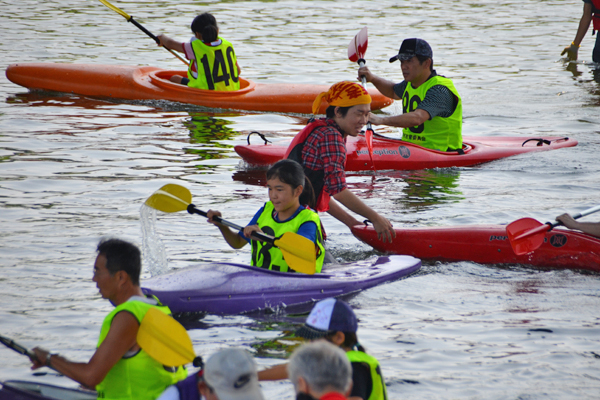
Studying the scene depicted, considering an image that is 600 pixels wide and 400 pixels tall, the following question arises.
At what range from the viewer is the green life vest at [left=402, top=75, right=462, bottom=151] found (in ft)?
22.2

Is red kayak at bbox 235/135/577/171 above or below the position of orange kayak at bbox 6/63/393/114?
below

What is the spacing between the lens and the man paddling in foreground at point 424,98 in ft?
21.6

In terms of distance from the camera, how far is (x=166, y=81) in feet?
31.3

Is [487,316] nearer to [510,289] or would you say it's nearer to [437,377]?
[510,289]

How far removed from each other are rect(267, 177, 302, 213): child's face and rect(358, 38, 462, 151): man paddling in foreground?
8.68 ft

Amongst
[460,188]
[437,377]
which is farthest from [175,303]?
[460,188]

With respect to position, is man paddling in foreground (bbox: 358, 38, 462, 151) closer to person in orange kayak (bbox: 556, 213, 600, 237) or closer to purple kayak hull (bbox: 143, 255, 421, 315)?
person in orange kayak (bbox: 556, 213, 600, 237)

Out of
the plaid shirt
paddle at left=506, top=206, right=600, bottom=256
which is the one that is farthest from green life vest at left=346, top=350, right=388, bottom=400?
paddle at left=506, top=206, right=600, bottom=256

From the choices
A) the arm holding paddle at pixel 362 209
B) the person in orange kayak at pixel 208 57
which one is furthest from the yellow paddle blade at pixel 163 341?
the person in orange kayak at pixel 208 57

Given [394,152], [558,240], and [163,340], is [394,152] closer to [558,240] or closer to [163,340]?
[558,240]

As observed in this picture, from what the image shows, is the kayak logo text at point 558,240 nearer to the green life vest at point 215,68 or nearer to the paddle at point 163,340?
the paddle at point 163,340

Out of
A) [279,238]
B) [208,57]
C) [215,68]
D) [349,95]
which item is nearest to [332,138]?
[349,95]

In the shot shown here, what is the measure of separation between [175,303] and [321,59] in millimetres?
10908

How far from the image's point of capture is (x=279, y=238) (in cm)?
385
